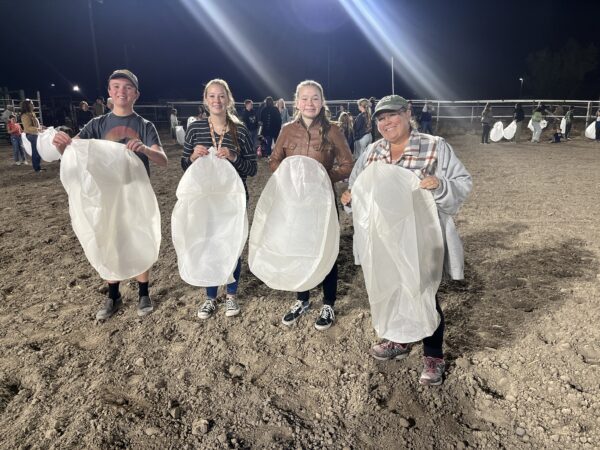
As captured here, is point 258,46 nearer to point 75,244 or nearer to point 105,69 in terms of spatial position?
point 105,69

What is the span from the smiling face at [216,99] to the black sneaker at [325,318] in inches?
59.6

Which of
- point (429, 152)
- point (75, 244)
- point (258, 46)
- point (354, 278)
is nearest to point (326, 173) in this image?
point (429, 152)

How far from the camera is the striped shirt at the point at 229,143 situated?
2.95m

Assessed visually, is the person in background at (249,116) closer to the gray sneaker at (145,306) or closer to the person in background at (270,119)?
the person in background at (270,119)

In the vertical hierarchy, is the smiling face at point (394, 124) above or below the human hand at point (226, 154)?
above

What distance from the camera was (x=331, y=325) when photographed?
301 cm

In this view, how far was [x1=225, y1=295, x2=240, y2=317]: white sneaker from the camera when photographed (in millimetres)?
3166

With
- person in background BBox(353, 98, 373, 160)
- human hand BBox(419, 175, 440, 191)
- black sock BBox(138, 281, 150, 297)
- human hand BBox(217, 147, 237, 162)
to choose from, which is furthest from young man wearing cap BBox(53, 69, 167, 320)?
person in background BBox(353, 98, 373, 160)

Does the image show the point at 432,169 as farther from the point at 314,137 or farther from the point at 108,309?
the point at 108,309

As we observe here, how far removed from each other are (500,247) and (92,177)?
3921 mm

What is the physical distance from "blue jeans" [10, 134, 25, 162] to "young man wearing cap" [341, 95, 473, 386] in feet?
34.8

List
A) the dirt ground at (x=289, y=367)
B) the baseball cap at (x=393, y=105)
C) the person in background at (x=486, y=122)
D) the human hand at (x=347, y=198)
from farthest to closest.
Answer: the person in background at (x=486, y=122) < the human hand at (x=347, y=198) < the baseball cap at (x=393, y=105) < the dirt ground at (x=289, y=367)

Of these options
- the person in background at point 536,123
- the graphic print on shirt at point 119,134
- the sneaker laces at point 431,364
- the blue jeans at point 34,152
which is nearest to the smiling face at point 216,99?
the graphic print on shirt at point 119,134

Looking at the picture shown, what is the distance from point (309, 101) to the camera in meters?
2.64
